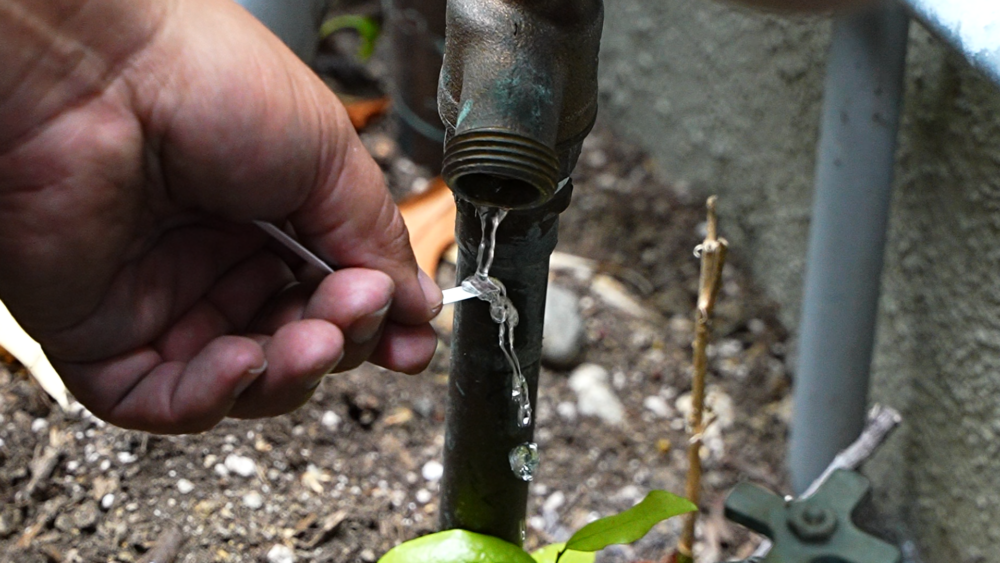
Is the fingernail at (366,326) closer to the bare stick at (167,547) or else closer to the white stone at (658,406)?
the bare stick at (167,547)

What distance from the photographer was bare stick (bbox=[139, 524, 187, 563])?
90 centimetres

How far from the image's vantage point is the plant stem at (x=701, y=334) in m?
0.86

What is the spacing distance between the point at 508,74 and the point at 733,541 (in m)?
0.79

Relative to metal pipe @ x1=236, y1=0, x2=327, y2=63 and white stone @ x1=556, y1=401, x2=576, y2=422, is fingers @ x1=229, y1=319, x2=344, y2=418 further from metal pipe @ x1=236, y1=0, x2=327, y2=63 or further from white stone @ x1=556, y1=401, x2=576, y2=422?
white stone @ x1=556, y1=401, x2=576, y2=422

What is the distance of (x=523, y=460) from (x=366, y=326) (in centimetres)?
20

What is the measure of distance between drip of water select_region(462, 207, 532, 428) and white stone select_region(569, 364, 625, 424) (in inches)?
22.6

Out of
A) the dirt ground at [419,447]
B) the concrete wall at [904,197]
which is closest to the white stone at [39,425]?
the dirt ground at [419,447]

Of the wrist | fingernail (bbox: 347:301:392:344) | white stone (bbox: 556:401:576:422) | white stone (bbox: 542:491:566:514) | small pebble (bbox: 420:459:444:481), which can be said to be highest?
the wrist

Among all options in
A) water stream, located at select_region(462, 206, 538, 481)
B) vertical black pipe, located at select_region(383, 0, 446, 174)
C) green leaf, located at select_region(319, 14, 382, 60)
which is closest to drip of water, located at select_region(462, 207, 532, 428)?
water stream, located at select_region(462, 206, 538, 481)

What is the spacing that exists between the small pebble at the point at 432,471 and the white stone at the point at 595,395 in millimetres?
236

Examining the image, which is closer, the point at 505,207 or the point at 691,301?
the point at 505,207

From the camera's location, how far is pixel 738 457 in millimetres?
1325

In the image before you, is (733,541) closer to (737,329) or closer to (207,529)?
(737,329)

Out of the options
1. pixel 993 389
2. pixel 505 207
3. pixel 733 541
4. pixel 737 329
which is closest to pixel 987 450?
pixel 993 389
